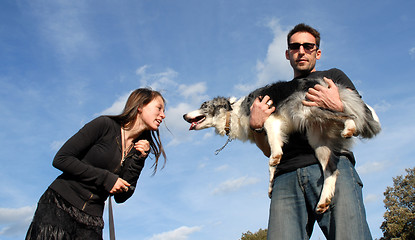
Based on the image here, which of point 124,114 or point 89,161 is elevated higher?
point 124,114

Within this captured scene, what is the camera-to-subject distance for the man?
3016 mm

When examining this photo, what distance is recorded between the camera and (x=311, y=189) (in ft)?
10.7

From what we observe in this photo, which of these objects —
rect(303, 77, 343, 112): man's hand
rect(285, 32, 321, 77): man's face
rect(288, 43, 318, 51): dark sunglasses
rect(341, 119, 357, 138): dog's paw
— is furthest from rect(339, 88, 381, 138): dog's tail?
rect(288, 43, 318, 51): dark sunglasses

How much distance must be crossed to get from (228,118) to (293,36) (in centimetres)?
202

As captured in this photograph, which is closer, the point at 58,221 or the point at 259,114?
the point at 58,221

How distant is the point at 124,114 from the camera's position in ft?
12.9

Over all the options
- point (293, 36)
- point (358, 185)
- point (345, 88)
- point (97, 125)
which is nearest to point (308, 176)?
point (358, 185)

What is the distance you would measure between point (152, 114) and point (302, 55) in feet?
6.16

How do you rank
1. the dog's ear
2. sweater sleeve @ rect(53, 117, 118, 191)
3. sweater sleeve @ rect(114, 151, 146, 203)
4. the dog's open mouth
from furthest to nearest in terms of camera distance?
the dog's open mouth, the dog's ear, sweater sleeve @ rect(114, 151, 146, 203), sweater sleeve @ rect(53, 117, 118, 191)

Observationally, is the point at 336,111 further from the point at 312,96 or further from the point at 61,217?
the point at 61,217

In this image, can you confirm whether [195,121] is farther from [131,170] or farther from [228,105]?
[131,170]

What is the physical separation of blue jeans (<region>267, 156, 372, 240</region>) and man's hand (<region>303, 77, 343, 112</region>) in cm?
54

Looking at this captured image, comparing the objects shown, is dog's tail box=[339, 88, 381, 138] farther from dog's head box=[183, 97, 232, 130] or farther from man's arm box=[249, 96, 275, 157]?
dog's head box=[183, 97, 232, 130]

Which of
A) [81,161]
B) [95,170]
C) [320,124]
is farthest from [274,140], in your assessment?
[81,161]
